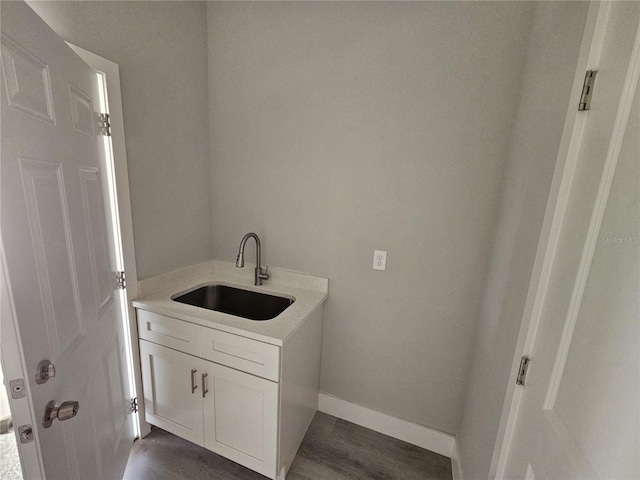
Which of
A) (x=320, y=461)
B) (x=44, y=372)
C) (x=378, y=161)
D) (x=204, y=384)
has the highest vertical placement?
(x=378, y=161)

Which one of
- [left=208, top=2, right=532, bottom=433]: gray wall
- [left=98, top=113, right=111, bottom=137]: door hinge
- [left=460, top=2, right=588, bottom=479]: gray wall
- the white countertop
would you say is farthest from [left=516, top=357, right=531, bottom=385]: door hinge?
[left=98, top=113, right=111, bottom=137]: door hinge

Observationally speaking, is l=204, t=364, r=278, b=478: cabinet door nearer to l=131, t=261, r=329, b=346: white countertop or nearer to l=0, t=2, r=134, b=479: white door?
l=131, t=261, r=329, b=346: white countertop

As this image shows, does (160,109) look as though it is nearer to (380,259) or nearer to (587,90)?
(380,259)

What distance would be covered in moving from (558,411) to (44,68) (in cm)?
172

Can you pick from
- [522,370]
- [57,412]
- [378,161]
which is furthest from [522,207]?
[57,412]

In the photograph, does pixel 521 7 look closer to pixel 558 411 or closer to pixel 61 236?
pixel 558 411

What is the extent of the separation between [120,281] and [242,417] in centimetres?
93

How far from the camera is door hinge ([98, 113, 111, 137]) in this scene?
1223 mm

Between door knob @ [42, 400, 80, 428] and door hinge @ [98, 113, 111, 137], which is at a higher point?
door hinge @ [98, 113, 111, 137]

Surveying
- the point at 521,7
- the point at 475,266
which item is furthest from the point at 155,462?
the point at 521,7

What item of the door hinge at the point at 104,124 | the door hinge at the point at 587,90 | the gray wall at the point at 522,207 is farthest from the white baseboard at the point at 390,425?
the door hinge at the point at 104,124

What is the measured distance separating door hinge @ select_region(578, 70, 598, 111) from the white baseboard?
1776 millimetres

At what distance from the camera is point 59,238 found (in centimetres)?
86

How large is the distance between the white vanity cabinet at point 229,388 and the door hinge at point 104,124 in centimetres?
92
